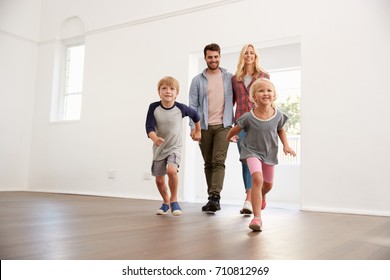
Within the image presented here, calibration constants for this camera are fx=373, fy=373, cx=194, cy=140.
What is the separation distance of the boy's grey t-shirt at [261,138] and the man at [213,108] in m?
0.78

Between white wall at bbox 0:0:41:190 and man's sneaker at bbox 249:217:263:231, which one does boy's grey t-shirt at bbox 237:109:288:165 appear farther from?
white wall at bbox 0:0:41:190

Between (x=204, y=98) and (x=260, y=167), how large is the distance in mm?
1189

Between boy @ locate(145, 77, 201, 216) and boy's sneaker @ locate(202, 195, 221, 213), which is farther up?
boy @ locate(145, 77, 201, 216)

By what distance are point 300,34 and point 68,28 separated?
159 inches

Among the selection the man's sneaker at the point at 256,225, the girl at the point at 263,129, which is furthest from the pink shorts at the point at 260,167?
the man's sneaker at the point at 256,225

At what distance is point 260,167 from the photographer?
2.16 metres

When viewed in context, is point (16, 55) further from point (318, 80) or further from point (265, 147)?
point (265, 147)

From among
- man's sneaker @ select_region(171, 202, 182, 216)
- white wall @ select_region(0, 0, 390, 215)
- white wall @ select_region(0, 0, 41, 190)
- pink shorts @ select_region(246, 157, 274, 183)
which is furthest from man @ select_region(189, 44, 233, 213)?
white wall @ select_region(0, 0, 41, 190)

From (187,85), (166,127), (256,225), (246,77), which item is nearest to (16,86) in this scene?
(187,85)

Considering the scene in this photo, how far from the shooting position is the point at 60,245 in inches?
58.6

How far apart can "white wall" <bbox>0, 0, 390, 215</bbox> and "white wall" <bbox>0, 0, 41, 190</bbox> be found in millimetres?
59

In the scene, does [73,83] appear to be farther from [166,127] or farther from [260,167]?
[260,167]

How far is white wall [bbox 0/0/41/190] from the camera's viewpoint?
19.9 feet

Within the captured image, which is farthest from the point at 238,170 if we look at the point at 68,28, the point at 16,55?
the point at 16,55
